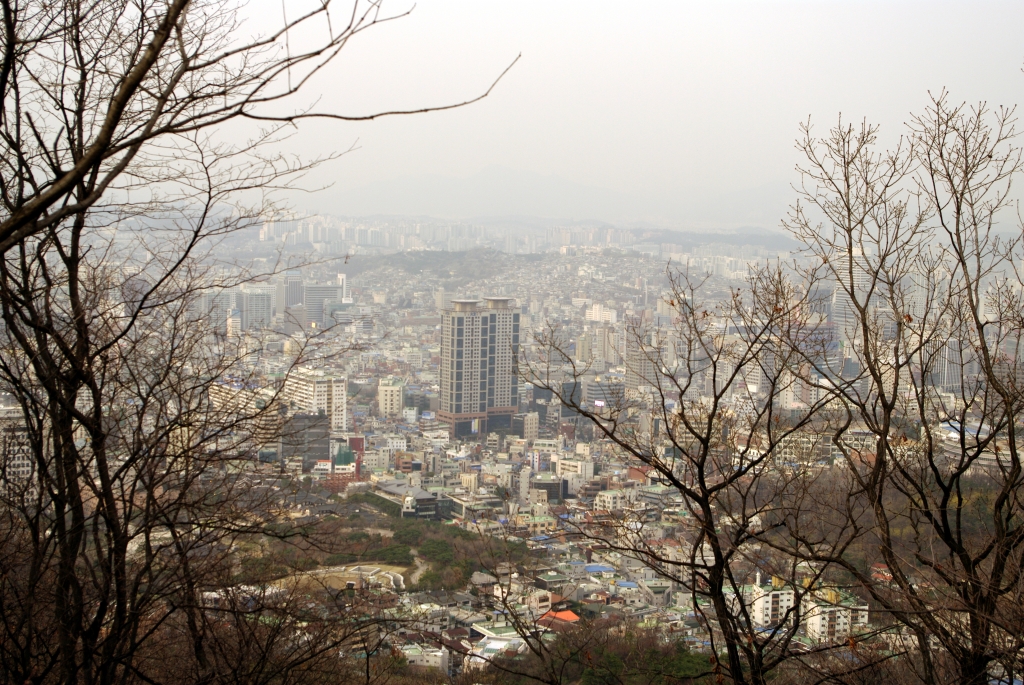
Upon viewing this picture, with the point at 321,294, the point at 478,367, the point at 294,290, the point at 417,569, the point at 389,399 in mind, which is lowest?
the point at 389,399

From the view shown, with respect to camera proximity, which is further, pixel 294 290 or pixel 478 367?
pixel 294 290

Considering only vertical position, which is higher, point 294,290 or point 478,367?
point 294,290

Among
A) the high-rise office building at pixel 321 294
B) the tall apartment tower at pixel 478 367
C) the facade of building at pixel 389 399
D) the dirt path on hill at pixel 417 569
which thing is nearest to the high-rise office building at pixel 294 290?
the high-rise office building at pixel 321 294

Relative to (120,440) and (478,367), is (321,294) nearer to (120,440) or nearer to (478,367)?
(478,367)

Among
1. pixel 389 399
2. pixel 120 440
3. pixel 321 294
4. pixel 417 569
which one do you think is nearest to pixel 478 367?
pixel 389 399

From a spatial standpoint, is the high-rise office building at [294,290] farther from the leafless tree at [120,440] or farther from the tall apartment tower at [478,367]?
the leafless tree at [120,440]

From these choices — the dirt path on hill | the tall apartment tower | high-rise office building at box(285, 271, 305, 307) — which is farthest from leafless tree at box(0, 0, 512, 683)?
high-rise office building at box(285, 271, 305, 307)

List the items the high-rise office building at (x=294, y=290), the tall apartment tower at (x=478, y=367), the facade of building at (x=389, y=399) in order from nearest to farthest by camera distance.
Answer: the facade of building at (x=389, y=399) → the tall apartment tower at (x=478, y=367) → the high-rise office building at (x=294, y=290)

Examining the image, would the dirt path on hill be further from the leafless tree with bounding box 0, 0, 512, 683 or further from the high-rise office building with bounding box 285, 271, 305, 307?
the high-rise office building with bounding box 285, 271, 305, 307

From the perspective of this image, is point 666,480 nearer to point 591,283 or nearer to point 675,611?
point 675,611
